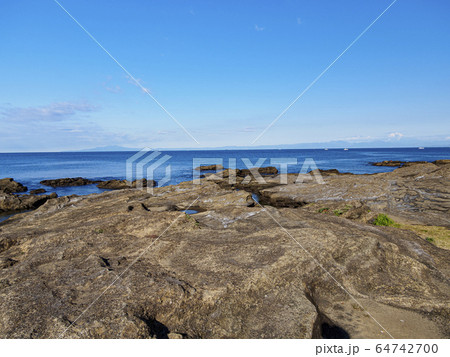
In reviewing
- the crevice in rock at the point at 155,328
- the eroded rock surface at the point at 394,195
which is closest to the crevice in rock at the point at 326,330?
the crevice in rock at the point at 155,328

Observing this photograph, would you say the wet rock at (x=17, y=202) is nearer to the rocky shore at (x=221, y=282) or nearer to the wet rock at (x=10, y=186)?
the wet rock at (x=10, y=186)

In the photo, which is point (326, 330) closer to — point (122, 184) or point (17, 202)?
point (17, 202)

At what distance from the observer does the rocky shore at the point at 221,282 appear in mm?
6477

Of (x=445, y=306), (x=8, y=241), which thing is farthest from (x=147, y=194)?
(x=445, y=306)

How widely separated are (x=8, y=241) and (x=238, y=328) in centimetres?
1102

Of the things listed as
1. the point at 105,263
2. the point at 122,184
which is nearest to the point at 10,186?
the point at 122,184

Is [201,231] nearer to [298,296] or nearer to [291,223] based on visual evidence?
[291,223]

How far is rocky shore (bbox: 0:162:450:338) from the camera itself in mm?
6477

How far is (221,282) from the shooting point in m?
7.70

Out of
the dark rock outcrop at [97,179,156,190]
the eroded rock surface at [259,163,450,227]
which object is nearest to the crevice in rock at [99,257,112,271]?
the eroded rock surface at [259,163,450,227]

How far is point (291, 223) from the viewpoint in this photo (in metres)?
13.0

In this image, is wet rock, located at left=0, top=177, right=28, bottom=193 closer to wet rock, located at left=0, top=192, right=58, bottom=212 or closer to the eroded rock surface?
wet rock, located at left=0, top=192, right=58, bottom=212

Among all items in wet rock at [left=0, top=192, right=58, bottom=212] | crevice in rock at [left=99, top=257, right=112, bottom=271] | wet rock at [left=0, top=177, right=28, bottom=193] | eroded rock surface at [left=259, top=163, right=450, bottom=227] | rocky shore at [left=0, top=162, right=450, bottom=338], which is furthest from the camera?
wet rock at [left=0, top=177, right=28, bottom=193]
